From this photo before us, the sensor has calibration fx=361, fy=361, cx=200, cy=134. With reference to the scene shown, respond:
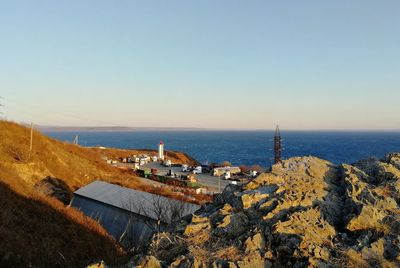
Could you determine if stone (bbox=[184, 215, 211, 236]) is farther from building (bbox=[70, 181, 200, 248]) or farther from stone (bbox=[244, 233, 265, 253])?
building (bbox=[70, 181, 200, 248])

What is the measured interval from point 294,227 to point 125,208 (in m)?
21.3

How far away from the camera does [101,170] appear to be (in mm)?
58188

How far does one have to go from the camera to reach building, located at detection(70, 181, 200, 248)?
72.8ft

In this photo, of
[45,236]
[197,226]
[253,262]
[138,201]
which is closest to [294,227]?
[253,262]

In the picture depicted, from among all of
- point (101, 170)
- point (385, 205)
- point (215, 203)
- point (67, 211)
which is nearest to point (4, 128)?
point (101, 170)

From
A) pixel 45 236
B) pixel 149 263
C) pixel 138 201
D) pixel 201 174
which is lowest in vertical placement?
pixel 201 174

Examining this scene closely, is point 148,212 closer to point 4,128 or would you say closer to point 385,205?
point 385,205

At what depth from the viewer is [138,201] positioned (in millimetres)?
26656

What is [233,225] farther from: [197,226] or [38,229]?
[38,229]

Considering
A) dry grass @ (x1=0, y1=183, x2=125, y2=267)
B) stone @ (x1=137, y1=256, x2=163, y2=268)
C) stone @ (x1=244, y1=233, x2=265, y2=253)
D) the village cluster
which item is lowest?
the village cluster

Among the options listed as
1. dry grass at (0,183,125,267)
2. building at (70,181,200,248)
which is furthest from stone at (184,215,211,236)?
building at (70,181,200,248)

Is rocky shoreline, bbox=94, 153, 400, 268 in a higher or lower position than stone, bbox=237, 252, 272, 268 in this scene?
higher

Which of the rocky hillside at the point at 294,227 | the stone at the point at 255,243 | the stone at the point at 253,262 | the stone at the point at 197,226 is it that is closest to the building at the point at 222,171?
the rocky hillside at the point at 294,227

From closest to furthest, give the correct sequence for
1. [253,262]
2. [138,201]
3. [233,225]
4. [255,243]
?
[253,262] → [255,243] → [233,225] → [138,201]
